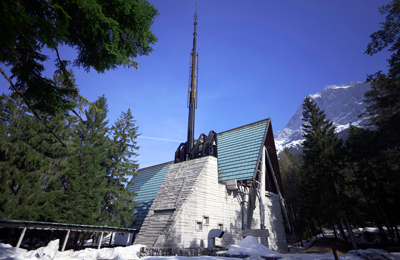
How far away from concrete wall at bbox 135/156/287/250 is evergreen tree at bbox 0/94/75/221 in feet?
Result: 30.0

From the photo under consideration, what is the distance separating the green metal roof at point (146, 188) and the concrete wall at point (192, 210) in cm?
616

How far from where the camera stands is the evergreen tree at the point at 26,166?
15.1 m

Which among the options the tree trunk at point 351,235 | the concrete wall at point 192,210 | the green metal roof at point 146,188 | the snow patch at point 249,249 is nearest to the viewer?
the snow patch at point 249,249

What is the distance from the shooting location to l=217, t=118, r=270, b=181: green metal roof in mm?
18639

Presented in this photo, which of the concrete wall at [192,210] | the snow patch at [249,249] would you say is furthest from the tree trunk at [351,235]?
the snow patch at [249,249]

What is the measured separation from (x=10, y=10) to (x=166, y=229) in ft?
42.2

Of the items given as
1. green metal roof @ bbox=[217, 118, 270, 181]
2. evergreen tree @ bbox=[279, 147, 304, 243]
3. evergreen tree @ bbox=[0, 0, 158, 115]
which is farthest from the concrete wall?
evergreen tree @ bbox=[279, 147, 304, 243]

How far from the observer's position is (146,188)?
25203mm

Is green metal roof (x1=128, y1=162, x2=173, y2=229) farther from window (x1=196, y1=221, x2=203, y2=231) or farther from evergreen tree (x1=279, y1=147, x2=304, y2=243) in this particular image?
evergreen tree (x1=279, y1=147, x2=304, y2=243)

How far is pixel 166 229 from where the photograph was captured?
13.0 metres

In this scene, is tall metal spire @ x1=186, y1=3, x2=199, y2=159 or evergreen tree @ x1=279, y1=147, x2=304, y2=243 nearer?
tall metal spire @ x1=186, y1=3, x2=199, y2=159

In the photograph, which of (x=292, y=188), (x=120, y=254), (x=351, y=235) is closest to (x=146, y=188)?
(x=120, y=254)

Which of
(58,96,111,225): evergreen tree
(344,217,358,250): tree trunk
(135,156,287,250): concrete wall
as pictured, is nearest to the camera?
(135,156,287,250): concrete wall

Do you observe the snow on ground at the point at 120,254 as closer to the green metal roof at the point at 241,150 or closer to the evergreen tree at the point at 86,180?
the green metal roof at the point at 241,150
